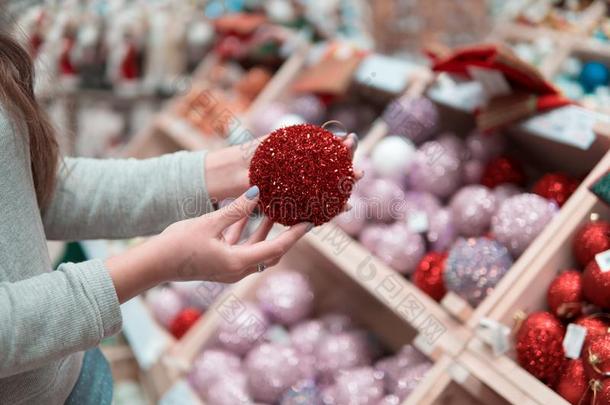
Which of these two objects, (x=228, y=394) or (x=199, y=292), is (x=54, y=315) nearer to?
(x=228, y=394)

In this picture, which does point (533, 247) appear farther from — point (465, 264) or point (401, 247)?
point (401, 247)

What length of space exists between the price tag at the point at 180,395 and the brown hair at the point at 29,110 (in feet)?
Answer: 2.17

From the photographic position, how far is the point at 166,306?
175cm

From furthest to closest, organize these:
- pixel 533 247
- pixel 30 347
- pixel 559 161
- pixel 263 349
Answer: pixel 263 349
pixel 559 161
pixel 533 247
pixel 30 347

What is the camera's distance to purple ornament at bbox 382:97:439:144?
4.83 ft

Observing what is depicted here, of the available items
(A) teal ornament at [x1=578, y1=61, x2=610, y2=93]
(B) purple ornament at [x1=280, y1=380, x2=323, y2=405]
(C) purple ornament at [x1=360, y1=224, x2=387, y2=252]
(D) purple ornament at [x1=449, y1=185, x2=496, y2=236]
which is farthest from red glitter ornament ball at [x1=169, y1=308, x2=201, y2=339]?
(A) teal ornament at [x1=578, y1=61, x2=610, y2=93]

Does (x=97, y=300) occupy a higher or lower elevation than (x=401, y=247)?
higher

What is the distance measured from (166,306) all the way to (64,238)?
0.81 metres

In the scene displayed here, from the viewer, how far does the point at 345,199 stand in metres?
0.81

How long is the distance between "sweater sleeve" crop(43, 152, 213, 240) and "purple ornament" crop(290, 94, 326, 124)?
Answer: 2.95 feet

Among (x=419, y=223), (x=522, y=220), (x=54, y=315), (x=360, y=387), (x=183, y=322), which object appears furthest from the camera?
(x=183, y=322)

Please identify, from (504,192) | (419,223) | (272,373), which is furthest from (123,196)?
(504,192)

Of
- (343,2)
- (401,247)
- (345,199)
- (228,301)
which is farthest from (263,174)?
(343,2)

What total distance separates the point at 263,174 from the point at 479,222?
65cm
